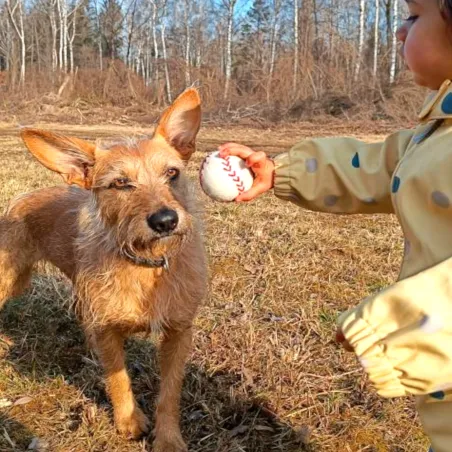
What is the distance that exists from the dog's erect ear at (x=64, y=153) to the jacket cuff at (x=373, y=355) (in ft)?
7.80

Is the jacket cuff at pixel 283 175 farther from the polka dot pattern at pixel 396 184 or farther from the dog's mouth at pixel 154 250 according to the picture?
the dog's mouth at pixel 154 250

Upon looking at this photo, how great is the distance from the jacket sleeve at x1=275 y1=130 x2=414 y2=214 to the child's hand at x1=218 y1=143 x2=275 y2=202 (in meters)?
0.03

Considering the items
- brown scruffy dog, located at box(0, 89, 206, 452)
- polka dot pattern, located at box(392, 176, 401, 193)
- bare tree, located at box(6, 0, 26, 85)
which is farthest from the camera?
bare tree, located at box(6, 0, 26, 85)

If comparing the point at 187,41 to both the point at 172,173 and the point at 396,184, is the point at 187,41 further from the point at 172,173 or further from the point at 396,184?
the point at 396,184

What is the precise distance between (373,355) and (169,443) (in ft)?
6.91

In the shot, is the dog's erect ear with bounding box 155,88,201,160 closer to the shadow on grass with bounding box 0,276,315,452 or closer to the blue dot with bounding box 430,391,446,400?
the shadow on grass with bounding box 0,276,315,452

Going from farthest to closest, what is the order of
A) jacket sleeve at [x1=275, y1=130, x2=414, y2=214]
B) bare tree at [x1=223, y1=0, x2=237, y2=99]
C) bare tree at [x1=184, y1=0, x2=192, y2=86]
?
bare tree at [x1=184, y1=0, x2=192, y2=86]
bare tree at [x1=223, y1=0, x2=237, y2=99]
jacket sleeve at [x1=275, y1=130, x2=414, y2=214]

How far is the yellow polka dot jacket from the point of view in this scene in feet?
4.62

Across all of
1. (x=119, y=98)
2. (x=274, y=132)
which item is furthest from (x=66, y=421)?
(x=119, y=98)

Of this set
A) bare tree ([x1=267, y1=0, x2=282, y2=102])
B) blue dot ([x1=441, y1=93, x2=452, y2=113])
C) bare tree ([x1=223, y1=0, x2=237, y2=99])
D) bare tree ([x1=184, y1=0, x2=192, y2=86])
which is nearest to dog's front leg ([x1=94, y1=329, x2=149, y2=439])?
blue dot ([x1=441, y1=93, x2=452, y2=113])

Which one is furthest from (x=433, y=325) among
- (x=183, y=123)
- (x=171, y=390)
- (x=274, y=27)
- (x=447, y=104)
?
(x=274, y=27)

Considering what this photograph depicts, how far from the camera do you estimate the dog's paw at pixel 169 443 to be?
127 inches

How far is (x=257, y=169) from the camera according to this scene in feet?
7.22

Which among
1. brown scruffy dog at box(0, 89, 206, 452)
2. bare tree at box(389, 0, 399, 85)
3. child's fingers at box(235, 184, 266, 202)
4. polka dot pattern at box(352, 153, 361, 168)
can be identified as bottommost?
brown scruffy dog at box(0, 89, 206, 452)
